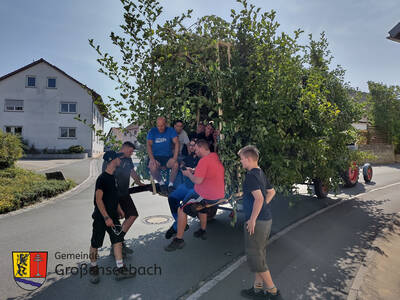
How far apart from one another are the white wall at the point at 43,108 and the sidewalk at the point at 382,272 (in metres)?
32.0

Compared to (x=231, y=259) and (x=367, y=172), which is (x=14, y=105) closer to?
(x=231, y=259)

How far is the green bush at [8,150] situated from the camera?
1337 cm

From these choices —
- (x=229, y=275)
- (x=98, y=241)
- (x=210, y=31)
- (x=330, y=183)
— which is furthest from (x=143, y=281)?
(x=330, y=183)

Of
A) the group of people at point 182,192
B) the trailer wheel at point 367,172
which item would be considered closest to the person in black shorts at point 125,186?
the group of people at point 182,192

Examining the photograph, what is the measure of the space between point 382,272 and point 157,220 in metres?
4.82

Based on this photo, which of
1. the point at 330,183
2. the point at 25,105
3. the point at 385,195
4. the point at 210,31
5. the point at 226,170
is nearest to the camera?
the point at 226,170

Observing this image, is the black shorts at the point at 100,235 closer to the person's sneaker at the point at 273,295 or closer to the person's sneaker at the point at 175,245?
the person's sneaker at the point at 175,245

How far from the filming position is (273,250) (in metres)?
4.92

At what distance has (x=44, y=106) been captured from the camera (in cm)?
3206

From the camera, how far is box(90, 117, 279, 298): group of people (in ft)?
10.5

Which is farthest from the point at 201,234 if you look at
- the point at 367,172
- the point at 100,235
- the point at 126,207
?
the point at 367,172

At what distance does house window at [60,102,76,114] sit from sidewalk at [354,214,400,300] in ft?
112

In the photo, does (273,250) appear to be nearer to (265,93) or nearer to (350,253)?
(350,253)

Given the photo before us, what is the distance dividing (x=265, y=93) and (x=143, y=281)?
136 inches
